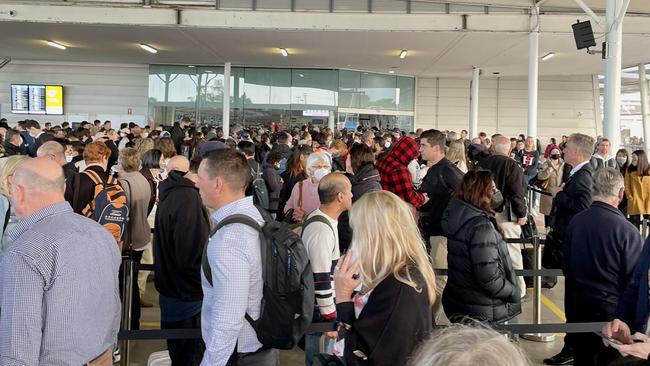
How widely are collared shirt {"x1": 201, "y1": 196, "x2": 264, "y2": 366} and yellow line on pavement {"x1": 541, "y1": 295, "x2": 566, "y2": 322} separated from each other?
213 inches

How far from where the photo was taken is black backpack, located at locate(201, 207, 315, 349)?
293cm

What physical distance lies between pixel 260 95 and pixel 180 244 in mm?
21093

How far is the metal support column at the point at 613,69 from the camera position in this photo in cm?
1099

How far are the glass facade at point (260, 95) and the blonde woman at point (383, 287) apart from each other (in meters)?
22.0

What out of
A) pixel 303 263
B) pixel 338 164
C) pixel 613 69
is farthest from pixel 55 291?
pixel 613 69

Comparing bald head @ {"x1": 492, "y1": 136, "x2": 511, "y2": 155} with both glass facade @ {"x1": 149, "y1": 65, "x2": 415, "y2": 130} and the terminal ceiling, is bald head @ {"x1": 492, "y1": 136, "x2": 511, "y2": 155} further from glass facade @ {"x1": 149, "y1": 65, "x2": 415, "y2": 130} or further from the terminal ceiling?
glass facade @ {"x1": 149, "y1": 65, "x2": 415, "y2": 130}

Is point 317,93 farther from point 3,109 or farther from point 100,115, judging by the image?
point 3,109

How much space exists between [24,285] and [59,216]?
1.25 ft

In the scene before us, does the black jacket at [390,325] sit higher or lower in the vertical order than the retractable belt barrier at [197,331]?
higher

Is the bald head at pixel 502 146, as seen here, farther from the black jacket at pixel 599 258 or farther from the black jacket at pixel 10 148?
the black jacket at pixel 10 148

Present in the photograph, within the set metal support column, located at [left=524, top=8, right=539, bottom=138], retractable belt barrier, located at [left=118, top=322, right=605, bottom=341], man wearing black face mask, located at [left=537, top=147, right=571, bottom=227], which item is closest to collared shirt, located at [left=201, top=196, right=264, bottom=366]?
retractable belt barrier, located at [left=118, top=322, right=605, bottom=341]

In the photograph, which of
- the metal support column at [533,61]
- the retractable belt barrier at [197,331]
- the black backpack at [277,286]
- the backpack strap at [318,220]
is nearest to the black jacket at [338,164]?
the backpack strap at [318,220]

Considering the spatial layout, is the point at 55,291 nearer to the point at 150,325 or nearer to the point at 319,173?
the point at 319,173

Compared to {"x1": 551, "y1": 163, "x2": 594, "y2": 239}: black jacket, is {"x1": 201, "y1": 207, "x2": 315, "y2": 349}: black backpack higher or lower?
lower
